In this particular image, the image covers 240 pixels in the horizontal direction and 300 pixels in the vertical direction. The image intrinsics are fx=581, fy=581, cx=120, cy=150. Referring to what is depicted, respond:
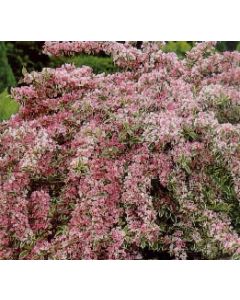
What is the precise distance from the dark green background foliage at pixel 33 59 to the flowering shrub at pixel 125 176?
1247 millimetres

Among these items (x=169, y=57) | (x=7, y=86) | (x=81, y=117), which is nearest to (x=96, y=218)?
(x=81, y=117)

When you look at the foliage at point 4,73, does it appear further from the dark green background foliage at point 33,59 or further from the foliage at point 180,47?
the foliage at point 180,47

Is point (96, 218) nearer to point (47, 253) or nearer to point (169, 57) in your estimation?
point (47, 253)

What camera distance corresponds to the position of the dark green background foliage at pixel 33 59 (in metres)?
5.21

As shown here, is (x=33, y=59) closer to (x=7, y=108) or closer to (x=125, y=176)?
(x=7, y=108)

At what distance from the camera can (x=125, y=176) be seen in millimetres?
3605

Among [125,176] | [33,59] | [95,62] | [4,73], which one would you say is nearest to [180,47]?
[95,62]

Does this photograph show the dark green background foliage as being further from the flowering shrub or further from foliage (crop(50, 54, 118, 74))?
the flowering shrub

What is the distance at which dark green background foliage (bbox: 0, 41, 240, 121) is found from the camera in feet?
17.1

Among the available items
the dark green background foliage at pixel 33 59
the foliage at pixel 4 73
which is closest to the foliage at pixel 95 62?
the dark green background foliage at pixel 33 59

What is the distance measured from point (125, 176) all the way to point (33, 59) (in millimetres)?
2560

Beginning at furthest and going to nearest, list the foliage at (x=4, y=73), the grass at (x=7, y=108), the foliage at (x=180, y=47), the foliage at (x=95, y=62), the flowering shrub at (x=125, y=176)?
1. the foliage at (x=180, y=47)
2. the foliage at (x=95, y=62)
3. the foliage at (x=4, y=73)
4. the grass at (x=7, y=108)
5. the flowering shrub at (x=125, y=176)

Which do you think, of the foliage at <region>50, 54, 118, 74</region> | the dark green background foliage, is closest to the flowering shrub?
the dark green background foliage

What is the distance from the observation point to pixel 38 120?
12.8ft
